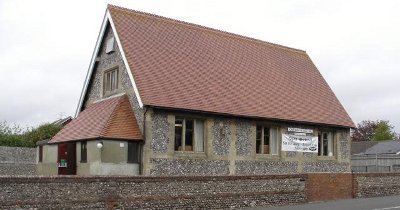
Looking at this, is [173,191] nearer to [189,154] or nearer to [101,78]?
[189,154]

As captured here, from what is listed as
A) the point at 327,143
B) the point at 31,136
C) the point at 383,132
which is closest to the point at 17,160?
the point at 31,136

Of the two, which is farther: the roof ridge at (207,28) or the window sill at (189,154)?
the roof ridge at (207,28)

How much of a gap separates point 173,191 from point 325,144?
15011 mm

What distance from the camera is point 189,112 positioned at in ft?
77.4

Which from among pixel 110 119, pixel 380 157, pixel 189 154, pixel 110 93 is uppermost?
pixel 110 93

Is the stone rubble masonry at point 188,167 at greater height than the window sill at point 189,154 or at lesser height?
lesser

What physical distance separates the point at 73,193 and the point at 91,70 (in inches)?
528

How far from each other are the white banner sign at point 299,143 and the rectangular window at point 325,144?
0.85 m

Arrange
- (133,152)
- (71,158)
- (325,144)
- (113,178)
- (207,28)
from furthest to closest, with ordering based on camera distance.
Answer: (207,28) < (325,144) < (71,158) < (133,152) < (113,178)

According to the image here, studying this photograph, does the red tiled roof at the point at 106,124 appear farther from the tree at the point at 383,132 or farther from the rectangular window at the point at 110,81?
the tree at the point at 383,132

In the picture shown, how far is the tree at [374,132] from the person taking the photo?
77.2m

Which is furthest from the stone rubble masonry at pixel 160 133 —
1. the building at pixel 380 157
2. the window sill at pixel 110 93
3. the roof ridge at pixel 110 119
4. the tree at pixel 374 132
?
the tree at pixel 374 132

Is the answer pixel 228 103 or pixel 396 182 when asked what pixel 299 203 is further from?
pixel 396 182

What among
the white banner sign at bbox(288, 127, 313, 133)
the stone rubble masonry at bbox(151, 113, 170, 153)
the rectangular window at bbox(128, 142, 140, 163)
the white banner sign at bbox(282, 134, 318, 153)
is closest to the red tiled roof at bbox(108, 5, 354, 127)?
the white banner sign at bbox(288, 127, 313, 133)
